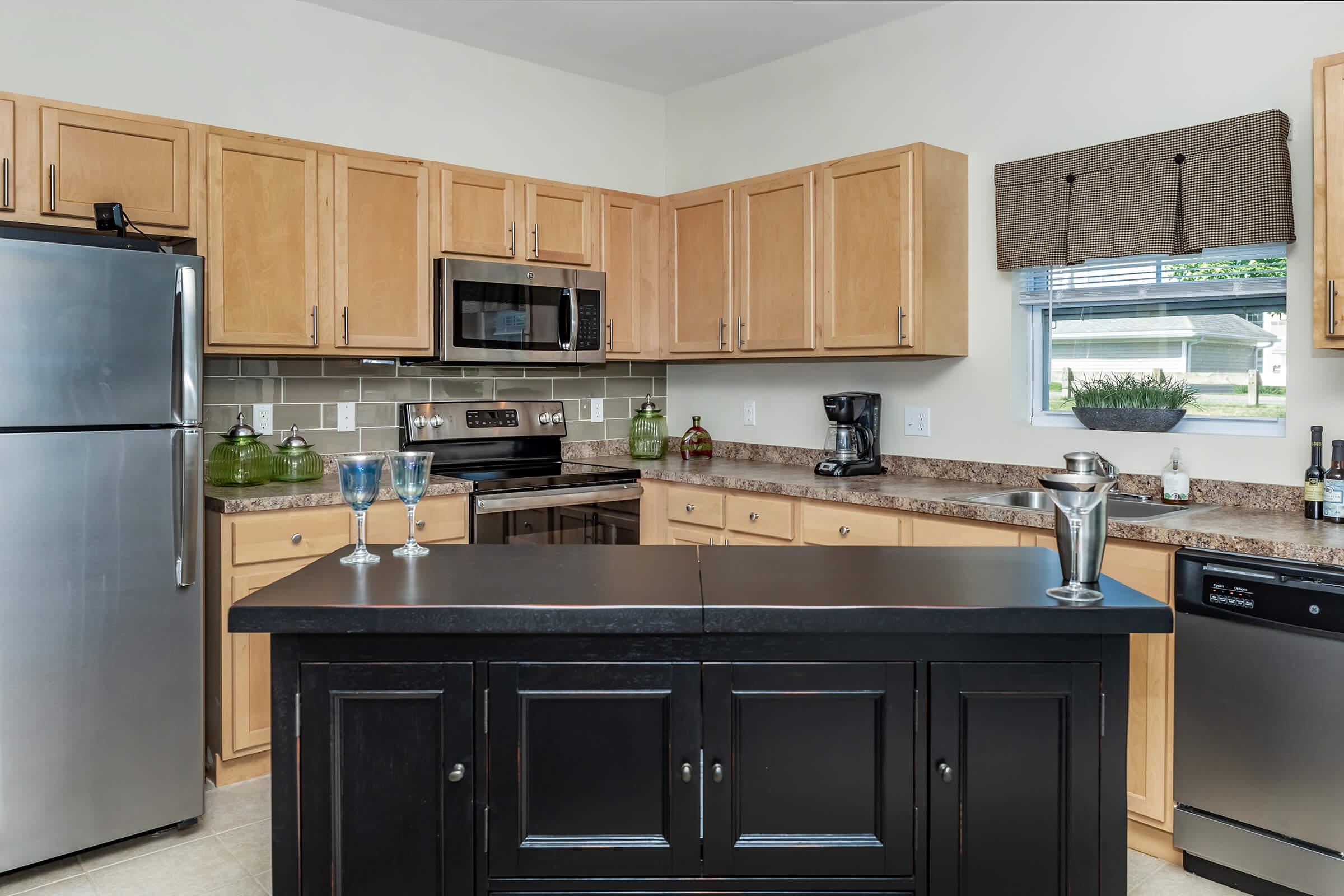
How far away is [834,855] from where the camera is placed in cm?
164

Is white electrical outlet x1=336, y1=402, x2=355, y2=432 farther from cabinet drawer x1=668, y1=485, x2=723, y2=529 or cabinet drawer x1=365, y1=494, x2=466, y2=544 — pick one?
cabinet drawer x1=668, y1=485, x2=723, y2=529

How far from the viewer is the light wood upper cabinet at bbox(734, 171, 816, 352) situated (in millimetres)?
3621

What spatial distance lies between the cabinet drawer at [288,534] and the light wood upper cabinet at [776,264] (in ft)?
5.83

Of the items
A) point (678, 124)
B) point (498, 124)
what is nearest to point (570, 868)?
point (498, 124)

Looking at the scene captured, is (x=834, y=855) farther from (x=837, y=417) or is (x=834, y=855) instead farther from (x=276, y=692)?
(x=837, y=417)

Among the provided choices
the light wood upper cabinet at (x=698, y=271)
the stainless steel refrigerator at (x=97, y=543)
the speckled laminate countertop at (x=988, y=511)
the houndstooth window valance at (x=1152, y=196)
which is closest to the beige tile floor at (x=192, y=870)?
the stainless steel refrigerator at (x=97, y=543)

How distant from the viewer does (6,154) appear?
268cm

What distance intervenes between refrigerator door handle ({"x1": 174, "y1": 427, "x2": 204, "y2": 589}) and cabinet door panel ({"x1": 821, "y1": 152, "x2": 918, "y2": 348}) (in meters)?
2.20

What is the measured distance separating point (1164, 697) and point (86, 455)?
2.87 meters

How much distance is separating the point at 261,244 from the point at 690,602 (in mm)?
2307

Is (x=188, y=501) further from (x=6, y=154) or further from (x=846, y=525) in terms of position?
(x=846, y=525)

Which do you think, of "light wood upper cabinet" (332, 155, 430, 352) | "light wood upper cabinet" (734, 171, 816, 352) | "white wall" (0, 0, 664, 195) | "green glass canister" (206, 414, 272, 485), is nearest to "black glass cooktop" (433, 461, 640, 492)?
"light wood upper cabinet" (332, 155, 430, 352)

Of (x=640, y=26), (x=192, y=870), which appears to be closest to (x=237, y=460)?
(x=192, y=870)

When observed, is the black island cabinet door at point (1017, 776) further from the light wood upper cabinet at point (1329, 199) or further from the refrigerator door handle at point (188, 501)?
the refrigerator door handle at point (188, 501)
